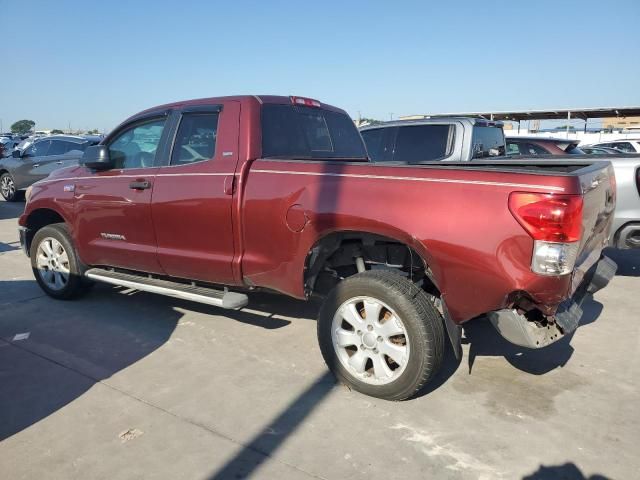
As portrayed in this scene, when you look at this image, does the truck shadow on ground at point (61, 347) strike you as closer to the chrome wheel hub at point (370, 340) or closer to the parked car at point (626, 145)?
the chrome wheel hub at point (370, 340)

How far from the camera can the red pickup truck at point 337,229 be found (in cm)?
281

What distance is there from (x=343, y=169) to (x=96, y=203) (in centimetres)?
265

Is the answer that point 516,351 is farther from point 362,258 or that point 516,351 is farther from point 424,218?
point 424,218

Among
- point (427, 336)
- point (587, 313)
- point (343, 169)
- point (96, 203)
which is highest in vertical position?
point (343, 169)

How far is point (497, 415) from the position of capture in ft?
10.4

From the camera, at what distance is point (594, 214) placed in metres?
3.14

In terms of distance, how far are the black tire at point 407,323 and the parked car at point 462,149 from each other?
329 cm

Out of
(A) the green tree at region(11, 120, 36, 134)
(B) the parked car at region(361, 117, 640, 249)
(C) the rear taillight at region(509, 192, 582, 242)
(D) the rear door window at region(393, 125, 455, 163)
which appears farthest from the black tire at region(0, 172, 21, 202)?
(A) the green tree at region(11, 120, 36, 134)

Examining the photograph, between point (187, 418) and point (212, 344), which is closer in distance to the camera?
point (187, 418)

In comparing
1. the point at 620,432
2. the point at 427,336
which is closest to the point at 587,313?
the point at 620,432

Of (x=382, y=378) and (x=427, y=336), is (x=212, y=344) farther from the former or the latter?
(x=427, y=336)

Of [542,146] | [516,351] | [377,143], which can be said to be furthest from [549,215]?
[542,146]

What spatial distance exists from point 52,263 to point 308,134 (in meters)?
3.06

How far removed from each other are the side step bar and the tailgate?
2320 millimetres
